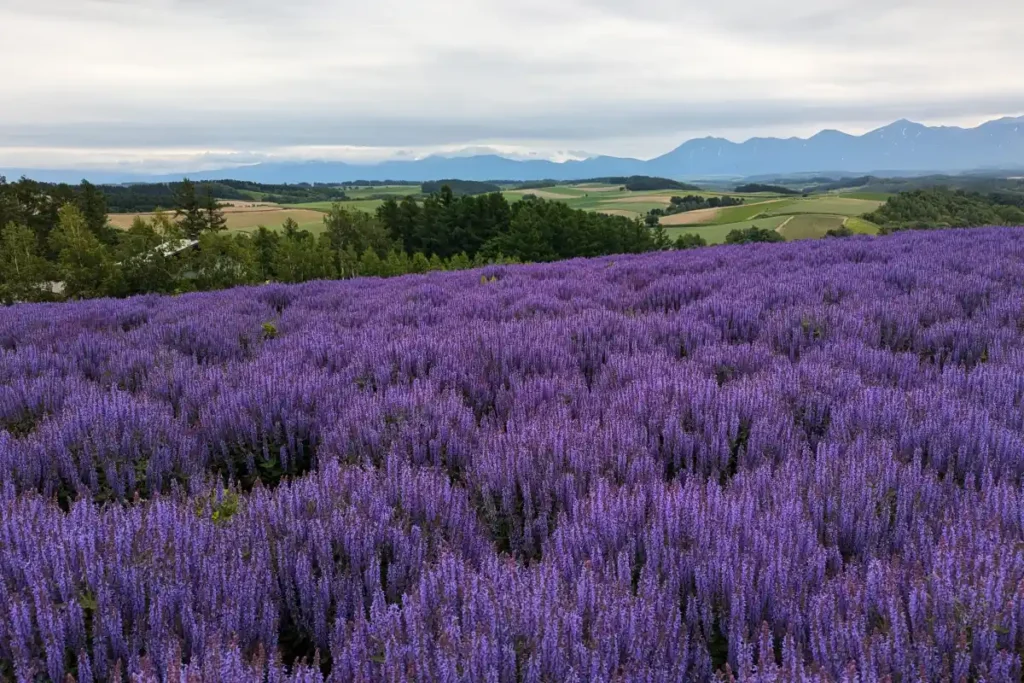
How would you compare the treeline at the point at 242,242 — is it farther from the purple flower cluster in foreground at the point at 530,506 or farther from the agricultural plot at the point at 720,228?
the purple flower cluster in foreground at the point at 530,506

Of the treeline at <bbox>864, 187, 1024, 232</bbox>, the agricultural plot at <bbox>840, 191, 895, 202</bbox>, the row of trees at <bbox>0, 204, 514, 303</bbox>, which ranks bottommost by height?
the row of trees at <bbox>0, 204, 514, 303</bbox>

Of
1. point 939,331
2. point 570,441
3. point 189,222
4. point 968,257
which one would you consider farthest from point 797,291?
point 189,222

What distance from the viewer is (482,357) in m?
4.09

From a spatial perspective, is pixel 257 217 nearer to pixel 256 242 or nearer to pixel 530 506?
pixel 256 242

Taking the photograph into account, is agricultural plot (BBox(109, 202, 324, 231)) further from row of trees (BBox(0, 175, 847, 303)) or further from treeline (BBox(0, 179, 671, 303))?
treeline (BBox(0, 179, 671, 303))

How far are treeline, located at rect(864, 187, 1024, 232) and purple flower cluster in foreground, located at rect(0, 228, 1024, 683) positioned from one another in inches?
2561

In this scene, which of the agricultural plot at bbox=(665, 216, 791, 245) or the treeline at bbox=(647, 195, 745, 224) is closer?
the agricultural plot at bbox=(665, 216, 791, 245)

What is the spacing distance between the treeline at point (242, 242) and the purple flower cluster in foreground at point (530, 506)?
50217 millimetres

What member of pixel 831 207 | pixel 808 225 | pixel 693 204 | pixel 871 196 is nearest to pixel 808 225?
pixel 808 225

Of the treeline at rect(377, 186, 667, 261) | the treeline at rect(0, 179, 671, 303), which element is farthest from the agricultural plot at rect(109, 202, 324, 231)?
the treeline at rect(377, 186, 667, 261)

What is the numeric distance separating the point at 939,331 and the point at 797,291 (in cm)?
173

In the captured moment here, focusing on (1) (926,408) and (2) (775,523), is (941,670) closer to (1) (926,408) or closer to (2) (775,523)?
(2) (775,523)

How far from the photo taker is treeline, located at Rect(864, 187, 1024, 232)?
201 ft

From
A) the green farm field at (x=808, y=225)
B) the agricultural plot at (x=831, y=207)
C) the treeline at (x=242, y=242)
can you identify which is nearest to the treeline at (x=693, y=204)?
the agricultural plot at (x=831, y=207)
